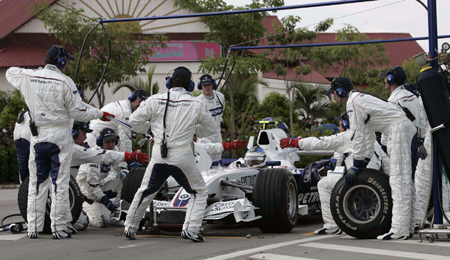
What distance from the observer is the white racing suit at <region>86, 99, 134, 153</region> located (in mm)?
11508

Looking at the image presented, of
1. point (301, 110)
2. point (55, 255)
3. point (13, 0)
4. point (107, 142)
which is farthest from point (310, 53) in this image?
point (55, 255)

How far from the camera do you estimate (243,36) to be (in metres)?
24.4

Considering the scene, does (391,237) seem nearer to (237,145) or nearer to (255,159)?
(237,145)

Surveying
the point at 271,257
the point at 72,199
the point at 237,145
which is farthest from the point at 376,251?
the point at 72,199

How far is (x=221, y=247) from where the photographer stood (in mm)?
7562

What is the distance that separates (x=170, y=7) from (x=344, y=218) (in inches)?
1017

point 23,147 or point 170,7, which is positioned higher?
point 170,7

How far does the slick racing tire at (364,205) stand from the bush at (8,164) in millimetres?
13647

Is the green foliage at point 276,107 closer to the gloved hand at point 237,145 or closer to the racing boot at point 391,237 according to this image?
the gloved hand at point 237,145

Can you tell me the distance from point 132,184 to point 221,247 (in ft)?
7.75

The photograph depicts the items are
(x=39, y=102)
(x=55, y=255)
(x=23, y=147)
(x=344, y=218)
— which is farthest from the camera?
(x=23, y=147)

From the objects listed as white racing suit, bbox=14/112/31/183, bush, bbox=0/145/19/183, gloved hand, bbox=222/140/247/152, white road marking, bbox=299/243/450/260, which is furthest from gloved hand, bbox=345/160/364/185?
bush, bbox=0/145/19/183

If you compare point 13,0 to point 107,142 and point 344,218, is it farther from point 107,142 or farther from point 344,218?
point 344,218

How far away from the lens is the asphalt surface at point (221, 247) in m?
6.87
